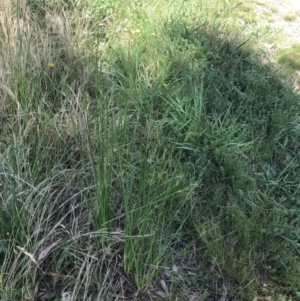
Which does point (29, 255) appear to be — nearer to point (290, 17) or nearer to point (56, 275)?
point (56, 275)

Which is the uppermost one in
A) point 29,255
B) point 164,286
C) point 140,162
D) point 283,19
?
point 283,19

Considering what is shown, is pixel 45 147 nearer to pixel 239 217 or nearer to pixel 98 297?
pixel 98 297

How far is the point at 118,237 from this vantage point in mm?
2119

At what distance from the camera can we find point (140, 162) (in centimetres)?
228

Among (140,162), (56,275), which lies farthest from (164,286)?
(140,162)

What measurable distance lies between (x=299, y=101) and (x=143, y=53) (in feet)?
4.56

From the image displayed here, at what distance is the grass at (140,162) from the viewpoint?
2.07 metres

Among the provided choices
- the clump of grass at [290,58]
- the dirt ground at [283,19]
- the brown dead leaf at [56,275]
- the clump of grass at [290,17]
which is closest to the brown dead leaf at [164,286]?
the brown dead leaf at [56,275]

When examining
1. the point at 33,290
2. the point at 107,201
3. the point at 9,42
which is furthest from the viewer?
the point at 9,42

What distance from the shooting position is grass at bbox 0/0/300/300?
2.07m

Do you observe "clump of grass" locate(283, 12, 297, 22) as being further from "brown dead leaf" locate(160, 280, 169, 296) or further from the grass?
"brown dead leaf" locate(160, 280, 169, 296)

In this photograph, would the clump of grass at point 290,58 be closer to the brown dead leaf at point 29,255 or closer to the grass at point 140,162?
the grass at point 140,162

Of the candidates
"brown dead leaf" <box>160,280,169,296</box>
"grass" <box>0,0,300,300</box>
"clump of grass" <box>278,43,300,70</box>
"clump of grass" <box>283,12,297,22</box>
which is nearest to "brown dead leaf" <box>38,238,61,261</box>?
"grass" <box>0,0,300,300</box>

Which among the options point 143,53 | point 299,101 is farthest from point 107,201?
point 299,101
